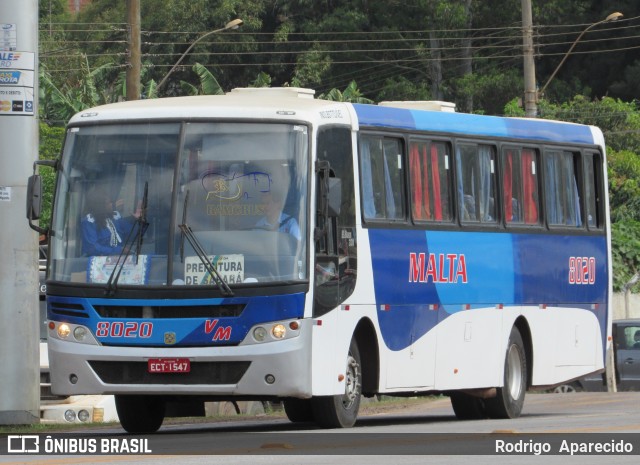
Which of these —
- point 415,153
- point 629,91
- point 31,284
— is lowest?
point 31,284

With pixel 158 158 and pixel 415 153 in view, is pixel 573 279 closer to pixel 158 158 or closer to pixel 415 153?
pixel 415 153

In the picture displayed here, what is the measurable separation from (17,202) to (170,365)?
3545 millimetres

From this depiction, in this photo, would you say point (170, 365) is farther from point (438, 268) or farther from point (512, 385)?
point (512, 385)

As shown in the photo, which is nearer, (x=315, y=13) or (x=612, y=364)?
(x=612, y=364)

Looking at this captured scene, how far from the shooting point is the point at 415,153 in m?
17.8

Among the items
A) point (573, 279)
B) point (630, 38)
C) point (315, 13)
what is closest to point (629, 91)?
point (630, 38)

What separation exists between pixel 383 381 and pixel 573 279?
477 cm

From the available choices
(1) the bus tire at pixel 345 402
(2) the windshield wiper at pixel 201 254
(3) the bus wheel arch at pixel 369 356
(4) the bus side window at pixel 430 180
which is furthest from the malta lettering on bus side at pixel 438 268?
(2) the windshield wiper at pixel 201 254

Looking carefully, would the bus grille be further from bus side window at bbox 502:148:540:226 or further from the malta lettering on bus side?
bus side window at bbox 502:148:540:226

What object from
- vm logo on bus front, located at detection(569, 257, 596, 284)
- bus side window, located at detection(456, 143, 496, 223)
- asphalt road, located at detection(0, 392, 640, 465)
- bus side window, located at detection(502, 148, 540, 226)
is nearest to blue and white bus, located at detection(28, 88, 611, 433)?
bus side window, located at detection(456, 143, 496, 223)

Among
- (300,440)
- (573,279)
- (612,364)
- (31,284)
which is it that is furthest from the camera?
(612,364)

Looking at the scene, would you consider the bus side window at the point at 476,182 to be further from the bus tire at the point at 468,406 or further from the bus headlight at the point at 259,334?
the bus headlight at the point at 259,334

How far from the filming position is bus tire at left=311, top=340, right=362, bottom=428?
1589cm

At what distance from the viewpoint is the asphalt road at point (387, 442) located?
12070 mm
